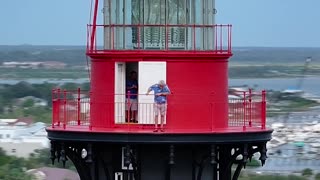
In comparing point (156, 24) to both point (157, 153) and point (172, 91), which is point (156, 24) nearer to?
point (172, 91)

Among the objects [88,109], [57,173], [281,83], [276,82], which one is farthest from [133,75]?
[276,82]

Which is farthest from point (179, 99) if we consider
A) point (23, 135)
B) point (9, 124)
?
point (9, 124)

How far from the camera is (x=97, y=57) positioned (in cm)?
1472

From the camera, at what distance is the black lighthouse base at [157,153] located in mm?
14141

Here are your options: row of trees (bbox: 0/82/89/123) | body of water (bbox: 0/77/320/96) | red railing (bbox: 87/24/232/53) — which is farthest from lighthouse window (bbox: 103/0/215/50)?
row of trees (bbox: 0/82/89/123)

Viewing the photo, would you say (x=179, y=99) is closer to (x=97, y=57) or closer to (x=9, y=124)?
(x=97, y=57)

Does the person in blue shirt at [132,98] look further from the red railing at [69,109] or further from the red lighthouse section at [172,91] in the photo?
the red railing at [69,109]

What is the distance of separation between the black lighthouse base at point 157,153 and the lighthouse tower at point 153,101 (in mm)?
12

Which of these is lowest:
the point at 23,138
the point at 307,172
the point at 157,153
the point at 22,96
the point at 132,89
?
the point at 307,172

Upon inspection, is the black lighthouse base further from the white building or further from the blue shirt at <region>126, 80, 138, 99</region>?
the white building

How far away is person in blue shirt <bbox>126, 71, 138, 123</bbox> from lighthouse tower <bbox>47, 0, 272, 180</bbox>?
0.5 inches

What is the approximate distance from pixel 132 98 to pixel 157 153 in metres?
0.71

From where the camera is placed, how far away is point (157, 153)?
1447cm

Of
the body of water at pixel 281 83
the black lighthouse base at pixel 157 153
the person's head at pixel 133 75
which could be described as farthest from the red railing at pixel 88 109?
the body of water at pixel 281 83
